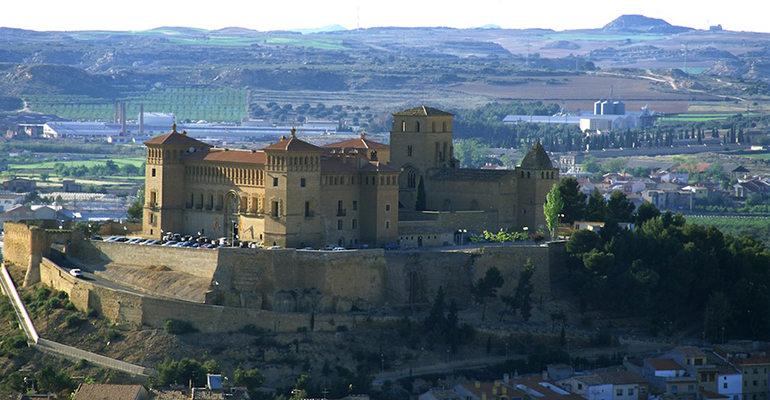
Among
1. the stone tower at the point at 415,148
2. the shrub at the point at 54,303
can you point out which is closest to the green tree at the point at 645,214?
the stone tower at the point at 415,148

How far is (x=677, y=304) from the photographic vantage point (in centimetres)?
7306

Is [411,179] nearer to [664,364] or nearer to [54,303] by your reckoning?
[54,303]

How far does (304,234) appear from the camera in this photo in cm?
7019

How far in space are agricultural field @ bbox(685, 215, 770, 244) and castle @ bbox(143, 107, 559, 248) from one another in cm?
3506

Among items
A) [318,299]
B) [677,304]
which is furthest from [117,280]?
[677,304]

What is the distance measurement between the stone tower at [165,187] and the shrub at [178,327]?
8.79m

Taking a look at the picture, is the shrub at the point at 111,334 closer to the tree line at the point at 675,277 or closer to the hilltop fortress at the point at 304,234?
the hilltop fortress at the point at 304,234

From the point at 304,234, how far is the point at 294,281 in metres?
2.78

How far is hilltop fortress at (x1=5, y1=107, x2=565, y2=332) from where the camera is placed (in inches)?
2660

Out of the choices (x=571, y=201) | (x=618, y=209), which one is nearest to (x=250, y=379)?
(x=571, y=201)

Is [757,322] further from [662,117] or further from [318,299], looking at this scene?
[662,117]

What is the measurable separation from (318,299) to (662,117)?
135749 millimetres

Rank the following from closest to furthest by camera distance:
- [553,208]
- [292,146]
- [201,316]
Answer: [201,316], [292,146], [553,208]

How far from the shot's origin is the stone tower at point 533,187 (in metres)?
77.1
